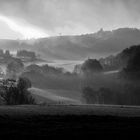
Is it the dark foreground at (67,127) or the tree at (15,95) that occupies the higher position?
the tree at (15,95)

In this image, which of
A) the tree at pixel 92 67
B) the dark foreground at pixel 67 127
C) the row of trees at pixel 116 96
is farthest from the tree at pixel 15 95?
the tree at pixel 92 67

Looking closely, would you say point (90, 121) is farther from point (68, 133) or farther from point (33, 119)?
point (68, 133)

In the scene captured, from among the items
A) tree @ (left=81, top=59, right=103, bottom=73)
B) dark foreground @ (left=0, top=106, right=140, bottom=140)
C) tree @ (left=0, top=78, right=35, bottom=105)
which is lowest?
dark foreground @ (left=0, top=106, right=140, bottom=140)

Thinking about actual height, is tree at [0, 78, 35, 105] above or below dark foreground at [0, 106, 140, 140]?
above

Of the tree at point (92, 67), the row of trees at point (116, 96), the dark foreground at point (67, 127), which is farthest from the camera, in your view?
the tree at point (92, 67)

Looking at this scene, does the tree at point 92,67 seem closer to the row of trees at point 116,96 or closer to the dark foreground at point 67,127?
the row of trees at point 116,96

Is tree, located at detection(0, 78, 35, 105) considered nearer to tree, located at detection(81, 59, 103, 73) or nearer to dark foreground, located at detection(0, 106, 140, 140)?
dark foreground, located at detection(0, 106, 140, 140)

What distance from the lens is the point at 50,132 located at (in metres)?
32.7

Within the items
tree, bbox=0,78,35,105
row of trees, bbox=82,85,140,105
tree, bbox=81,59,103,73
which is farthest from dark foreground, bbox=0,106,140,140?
tree, bbox=81,59,103,73

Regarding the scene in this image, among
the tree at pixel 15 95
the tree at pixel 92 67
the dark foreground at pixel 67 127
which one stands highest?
the tree at pixel 92 67

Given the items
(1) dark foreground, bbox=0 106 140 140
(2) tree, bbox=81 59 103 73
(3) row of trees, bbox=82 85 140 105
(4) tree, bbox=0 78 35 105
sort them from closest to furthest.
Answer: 1. (1) dark foreground, bbox=0 106 140 140
2. (4) tree, bbox=0 78 35 105
3. (3) row of trees, bbox=82 85 140 105
4. (2) tree, bbox=81 59 103 73

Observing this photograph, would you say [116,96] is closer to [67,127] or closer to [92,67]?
[92,67]

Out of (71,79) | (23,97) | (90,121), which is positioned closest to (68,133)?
(90,121)

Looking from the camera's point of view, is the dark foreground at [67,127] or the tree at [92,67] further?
the tree at [92,67]
